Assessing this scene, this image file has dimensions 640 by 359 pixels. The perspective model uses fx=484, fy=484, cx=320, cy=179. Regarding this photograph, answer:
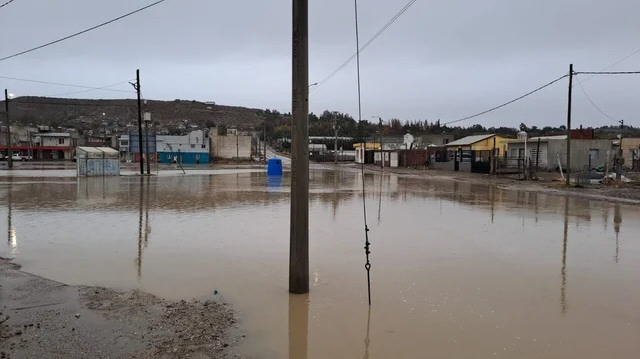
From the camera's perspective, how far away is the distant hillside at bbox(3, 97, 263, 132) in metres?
156

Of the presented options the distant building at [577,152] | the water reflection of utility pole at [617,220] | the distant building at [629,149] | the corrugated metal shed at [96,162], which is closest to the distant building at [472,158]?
the distant building at [577,152]

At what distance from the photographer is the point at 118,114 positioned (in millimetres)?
171000

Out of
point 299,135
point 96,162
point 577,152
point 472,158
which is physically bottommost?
point 96,162

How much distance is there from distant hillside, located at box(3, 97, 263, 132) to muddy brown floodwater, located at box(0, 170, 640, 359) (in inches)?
5540

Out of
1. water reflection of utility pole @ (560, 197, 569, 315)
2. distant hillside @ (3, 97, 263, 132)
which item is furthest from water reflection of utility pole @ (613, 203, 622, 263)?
distant hillside @ (3, 97, 263, 132)

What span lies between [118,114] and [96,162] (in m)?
149

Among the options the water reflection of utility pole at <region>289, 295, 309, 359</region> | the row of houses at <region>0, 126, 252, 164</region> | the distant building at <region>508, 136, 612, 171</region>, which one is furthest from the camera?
the row of houses at <region>0, 126, 252, 164</region>

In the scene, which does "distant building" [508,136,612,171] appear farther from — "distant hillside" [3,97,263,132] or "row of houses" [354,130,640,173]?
"distant hillside" [3,97,263,132]

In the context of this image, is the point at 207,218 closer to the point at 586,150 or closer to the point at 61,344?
the point at 61,344

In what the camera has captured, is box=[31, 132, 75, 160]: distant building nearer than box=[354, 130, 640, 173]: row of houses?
No

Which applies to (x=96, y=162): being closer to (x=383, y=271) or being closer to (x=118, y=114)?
(x=383, y=271)

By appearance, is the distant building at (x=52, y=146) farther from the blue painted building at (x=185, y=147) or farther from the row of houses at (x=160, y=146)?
the blue painted building at (x=185, y=147)

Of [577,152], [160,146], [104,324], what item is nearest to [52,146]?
[160,146]

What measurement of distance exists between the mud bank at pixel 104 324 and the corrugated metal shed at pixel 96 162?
98.0 feet
